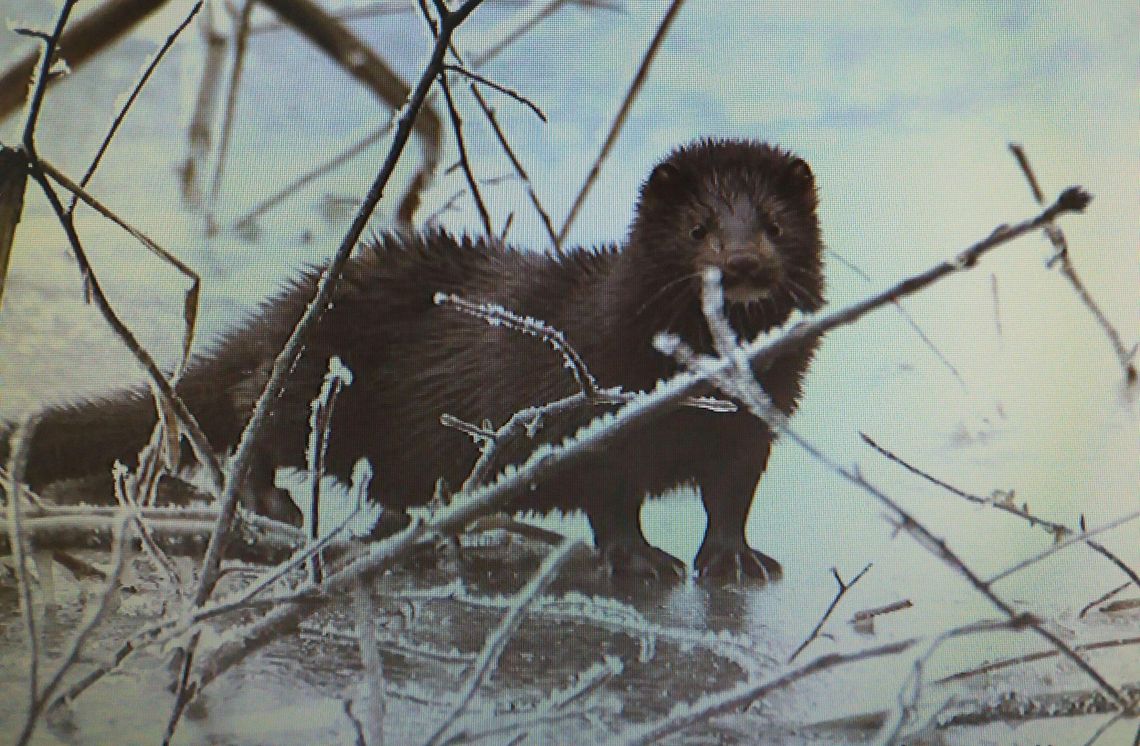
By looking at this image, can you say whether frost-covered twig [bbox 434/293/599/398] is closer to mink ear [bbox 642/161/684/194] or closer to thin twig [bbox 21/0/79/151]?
mink ear [bbox 642/161/684/194]

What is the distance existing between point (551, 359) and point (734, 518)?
0.85 feet

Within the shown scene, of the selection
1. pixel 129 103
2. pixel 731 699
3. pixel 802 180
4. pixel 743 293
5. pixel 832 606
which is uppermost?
pixel 129 103

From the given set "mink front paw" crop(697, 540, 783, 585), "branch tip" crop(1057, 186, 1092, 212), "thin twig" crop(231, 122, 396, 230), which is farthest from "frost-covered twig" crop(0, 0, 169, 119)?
"branch tip" crop(1057, 186, 1092, 212)

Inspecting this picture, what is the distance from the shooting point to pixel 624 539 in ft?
3.78

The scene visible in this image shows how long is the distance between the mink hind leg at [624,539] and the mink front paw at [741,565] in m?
0.04

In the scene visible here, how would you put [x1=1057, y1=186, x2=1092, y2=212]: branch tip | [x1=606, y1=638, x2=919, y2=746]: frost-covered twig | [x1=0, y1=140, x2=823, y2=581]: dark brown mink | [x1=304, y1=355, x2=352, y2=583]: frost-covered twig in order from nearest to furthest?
[x1=1057, y1=186, x2=1092, y2=212]: branch tip → [x1=606, y1=638, x2=919, y2=746]: frost-covered twig → [x1=304, y1=355, x2=352, y2=583]: frost-covered twig → [x1=0, y1=140, x2=823, y2=581]: dark brown mink

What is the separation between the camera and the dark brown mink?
1128 millimetres

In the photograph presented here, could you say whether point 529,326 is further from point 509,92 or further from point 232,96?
point 232,96

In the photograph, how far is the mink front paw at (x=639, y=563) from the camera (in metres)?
1.15

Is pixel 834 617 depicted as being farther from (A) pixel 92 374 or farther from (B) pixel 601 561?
(A) pixel 92 374

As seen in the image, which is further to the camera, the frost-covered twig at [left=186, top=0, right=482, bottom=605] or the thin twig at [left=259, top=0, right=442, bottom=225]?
the thin twig at [left=259, top=0, right=442, bottom=225]

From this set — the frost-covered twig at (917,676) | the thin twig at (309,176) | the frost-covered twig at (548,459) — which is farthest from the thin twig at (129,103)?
the frost-covered twig at (917,676)

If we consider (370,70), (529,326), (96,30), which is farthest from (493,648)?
(96,30)

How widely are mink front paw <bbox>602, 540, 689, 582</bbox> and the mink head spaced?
281mm
